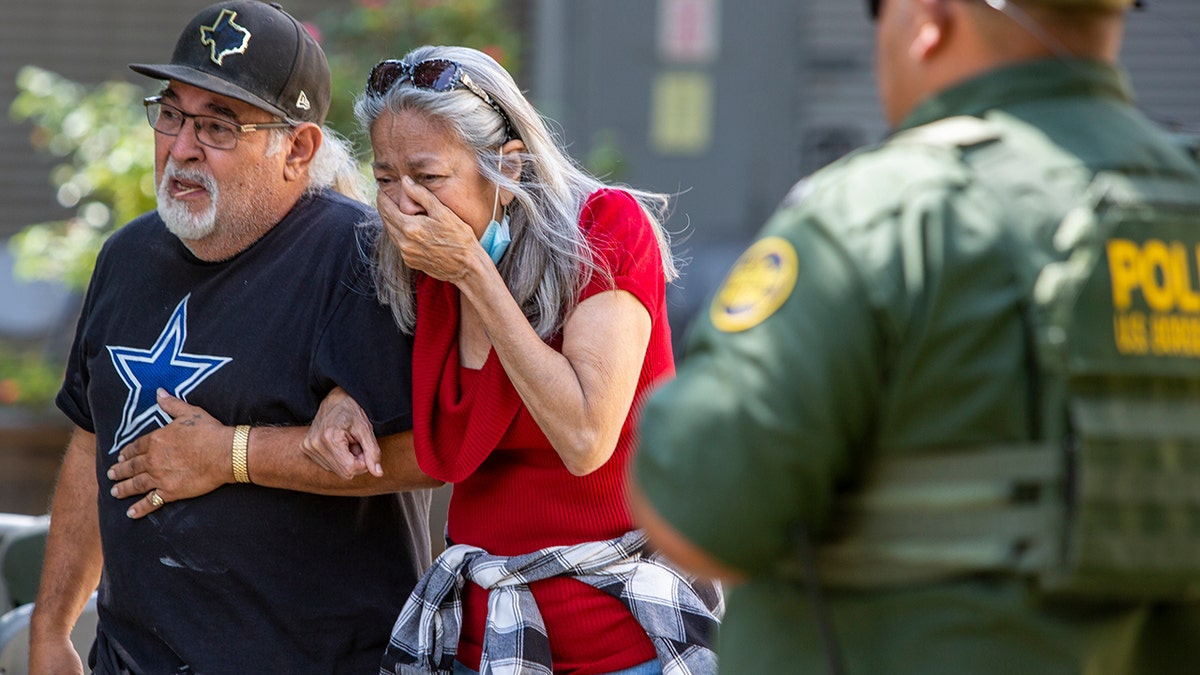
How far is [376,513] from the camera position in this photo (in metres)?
2.71

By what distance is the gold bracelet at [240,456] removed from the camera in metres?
2.56

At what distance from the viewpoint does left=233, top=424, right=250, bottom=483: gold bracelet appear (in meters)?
2.56

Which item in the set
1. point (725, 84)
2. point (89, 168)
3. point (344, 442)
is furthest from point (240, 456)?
point (725, 84)

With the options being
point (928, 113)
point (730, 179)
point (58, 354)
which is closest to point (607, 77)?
point (730, 179)

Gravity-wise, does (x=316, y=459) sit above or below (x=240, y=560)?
above

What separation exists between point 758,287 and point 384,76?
3.98 ft

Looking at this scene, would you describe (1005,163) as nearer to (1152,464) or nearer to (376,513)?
(1152,464)

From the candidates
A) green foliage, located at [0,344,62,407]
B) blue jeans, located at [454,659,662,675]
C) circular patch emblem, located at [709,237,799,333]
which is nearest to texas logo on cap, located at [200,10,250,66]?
blue jeans, located at [454,659,662,675]

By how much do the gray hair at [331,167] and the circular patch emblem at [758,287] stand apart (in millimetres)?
1515

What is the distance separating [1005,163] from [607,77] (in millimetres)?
8201

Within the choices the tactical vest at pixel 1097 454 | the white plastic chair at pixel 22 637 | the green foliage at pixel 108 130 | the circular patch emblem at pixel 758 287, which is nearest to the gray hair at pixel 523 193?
the circular patch emblem at pixel 758 287

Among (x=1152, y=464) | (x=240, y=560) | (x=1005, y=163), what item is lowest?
(x=240, y=560)

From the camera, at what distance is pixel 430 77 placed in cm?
243

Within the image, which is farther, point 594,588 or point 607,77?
point 607,77
